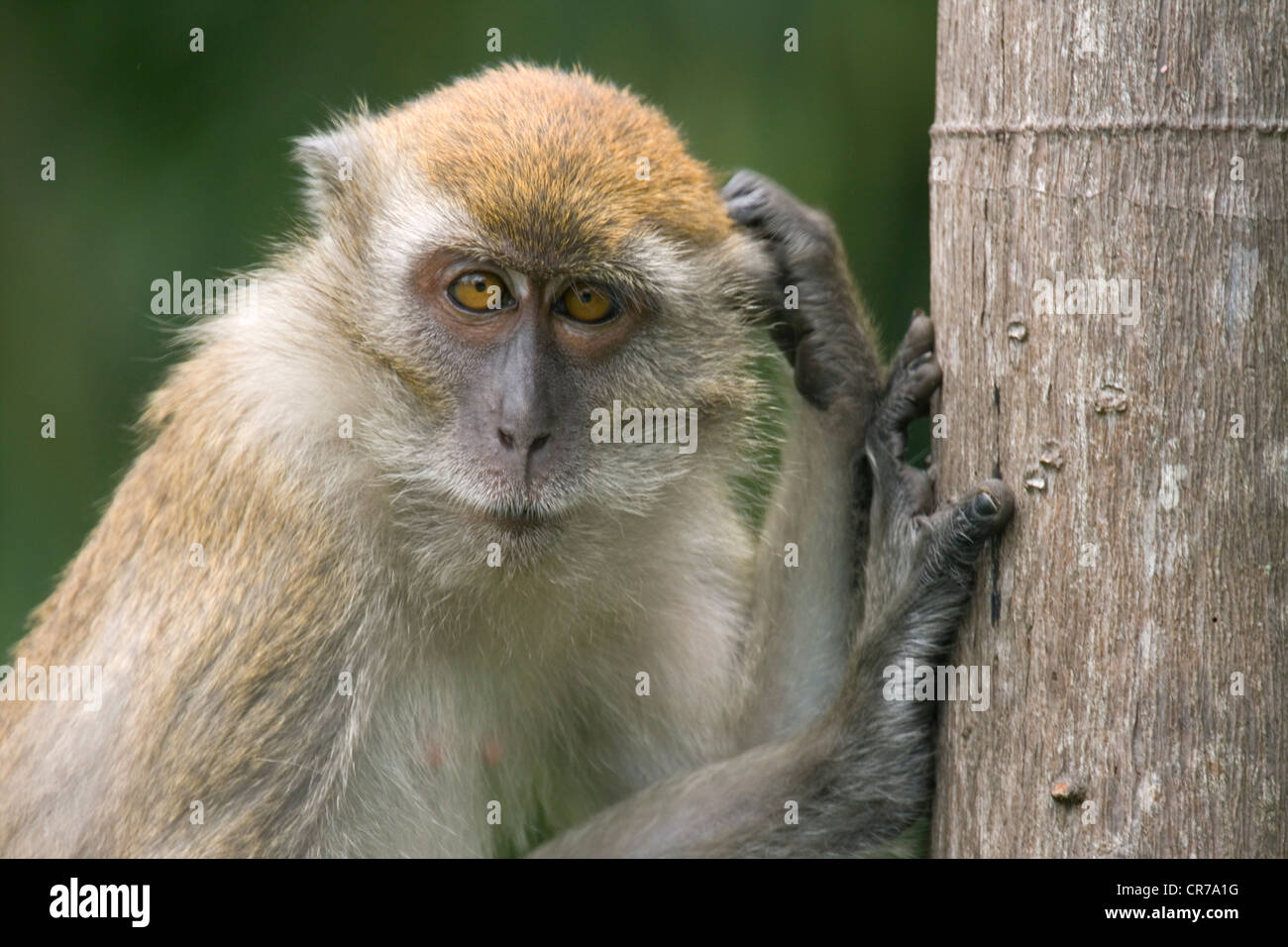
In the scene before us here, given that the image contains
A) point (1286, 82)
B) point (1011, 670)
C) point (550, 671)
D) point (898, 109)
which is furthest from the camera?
point (898, 109)

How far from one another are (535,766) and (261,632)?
1.28 metres

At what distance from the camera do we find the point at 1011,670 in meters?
3.50

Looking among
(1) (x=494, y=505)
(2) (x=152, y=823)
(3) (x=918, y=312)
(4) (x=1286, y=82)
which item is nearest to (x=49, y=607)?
(2) (x=152, y=823)

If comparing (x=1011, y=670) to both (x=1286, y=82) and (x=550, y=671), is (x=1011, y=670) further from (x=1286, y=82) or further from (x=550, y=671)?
(x=550, y=671)

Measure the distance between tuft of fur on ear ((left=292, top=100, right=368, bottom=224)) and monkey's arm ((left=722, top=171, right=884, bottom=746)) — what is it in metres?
1.32

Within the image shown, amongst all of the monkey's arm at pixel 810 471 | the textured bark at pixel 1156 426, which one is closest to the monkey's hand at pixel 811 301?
the monkey's arm at pixel 810 471

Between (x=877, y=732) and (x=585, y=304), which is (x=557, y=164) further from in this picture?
(x=877, y=732)

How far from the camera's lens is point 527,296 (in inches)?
170

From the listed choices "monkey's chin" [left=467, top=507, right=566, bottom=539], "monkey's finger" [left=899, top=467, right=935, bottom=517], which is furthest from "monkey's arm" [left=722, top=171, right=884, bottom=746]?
"monkey's chin" [left=467, top=507, right=566, bottom=539]

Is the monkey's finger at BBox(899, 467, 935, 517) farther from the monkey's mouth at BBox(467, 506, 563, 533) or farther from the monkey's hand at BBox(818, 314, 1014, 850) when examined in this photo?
the monkey's mouth at BBox(467, 506, 563, 533)

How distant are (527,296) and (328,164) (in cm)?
104

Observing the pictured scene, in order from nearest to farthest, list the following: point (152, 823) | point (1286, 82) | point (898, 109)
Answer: point (1286, 82), point (152, 823), point (898, 109)

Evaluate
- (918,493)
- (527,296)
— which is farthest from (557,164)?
(918,493)

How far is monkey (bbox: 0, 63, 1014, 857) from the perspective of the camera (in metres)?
4.21
